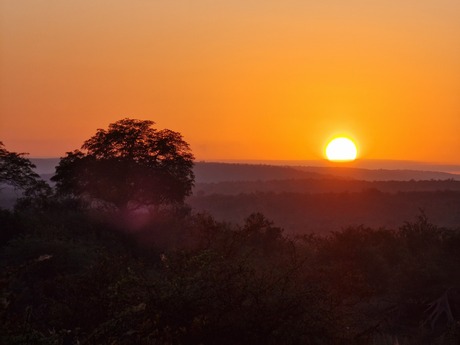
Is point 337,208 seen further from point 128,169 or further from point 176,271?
point 176,271

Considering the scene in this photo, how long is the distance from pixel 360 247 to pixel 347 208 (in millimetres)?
49419

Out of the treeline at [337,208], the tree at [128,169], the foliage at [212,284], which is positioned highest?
the tree at [128,169]

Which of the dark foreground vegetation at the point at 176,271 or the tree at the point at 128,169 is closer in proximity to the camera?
the dark foreground vegetation at the point at 176,271

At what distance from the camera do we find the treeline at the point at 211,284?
9.49 metres

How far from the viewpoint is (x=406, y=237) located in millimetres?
29719

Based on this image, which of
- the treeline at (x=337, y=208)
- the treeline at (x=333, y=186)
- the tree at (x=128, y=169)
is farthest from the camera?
the treeline at (x=333, y=186)

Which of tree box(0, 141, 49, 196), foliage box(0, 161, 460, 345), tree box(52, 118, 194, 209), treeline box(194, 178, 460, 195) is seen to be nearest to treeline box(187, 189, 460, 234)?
treeline box(194, 178, 460, 195)

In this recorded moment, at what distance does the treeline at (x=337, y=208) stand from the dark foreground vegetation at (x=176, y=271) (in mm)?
32342

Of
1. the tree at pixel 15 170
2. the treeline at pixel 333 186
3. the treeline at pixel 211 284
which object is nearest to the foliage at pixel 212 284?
A: the treeline at pixel 211 284

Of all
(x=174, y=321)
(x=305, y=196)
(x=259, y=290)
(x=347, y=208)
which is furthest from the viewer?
(x=305, y=196)

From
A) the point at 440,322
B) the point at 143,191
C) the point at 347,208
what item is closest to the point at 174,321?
the point at 440,322

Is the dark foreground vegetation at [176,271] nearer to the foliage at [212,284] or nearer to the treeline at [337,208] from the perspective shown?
the foliage at [212,284]

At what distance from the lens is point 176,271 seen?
1102 cm

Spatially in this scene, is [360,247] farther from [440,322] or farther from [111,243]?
[111,243]
